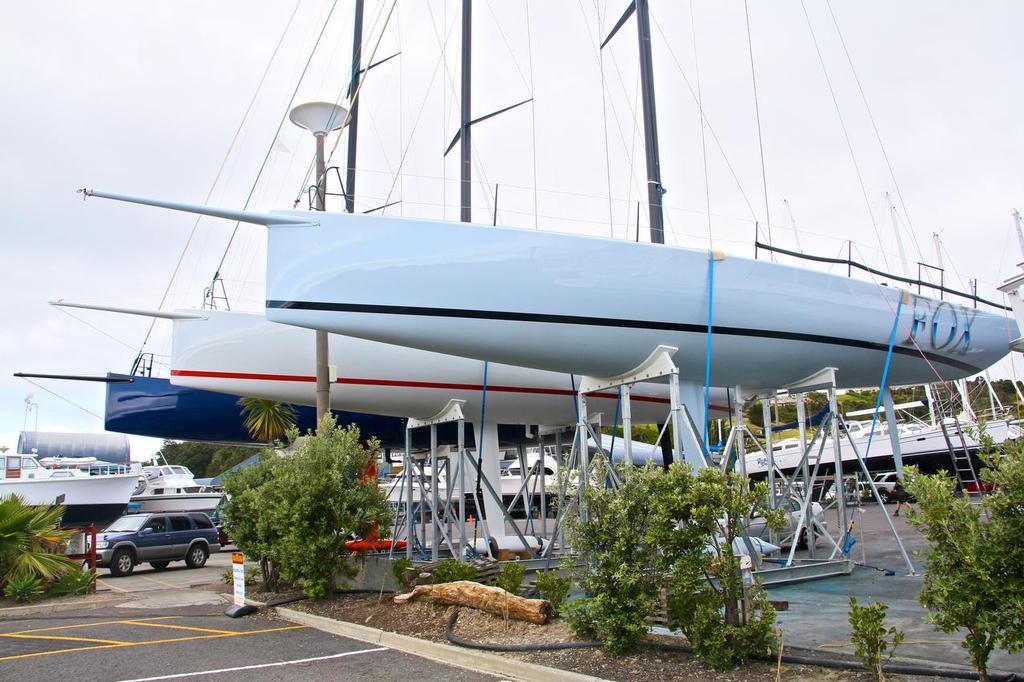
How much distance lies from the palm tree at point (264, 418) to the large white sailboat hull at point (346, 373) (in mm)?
3608

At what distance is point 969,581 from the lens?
465 centimetres

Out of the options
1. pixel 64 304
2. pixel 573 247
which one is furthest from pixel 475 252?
pixel 64 304

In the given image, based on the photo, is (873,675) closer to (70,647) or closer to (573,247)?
(573,247)

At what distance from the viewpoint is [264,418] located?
18.9 metres

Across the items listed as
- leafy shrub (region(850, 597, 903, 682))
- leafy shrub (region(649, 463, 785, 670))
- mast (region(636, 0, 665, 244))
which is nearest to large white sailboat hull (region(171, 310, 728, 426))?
mast (region(636, 0, 665, 244))

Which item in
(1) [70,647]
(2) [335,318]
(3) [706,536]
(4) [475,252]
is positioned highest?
(4) [475,252]

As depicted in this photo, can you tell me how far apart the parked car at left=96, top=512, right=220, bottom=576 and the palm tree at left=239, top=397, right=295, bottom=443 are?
2385 millimetres

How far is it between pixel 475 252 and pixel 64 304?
1003 centimetres

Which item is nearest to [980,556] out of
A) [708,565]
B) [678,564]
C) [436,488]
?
[708,565]

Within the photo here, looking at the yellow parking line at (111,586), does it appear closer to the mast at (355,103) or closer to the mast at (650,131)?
the mast at (355,103)

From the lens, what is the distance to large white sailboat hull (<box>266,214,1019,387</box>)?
29.8ft

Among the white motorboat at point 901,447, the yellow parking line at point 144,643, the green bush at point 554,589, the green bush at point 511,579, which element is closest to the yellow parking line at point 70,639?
the yellow parking line at point 144,643

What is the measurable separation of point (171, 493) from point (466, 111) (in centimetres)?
2406

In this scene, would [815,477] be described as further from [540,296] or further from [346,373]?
[346,373]
